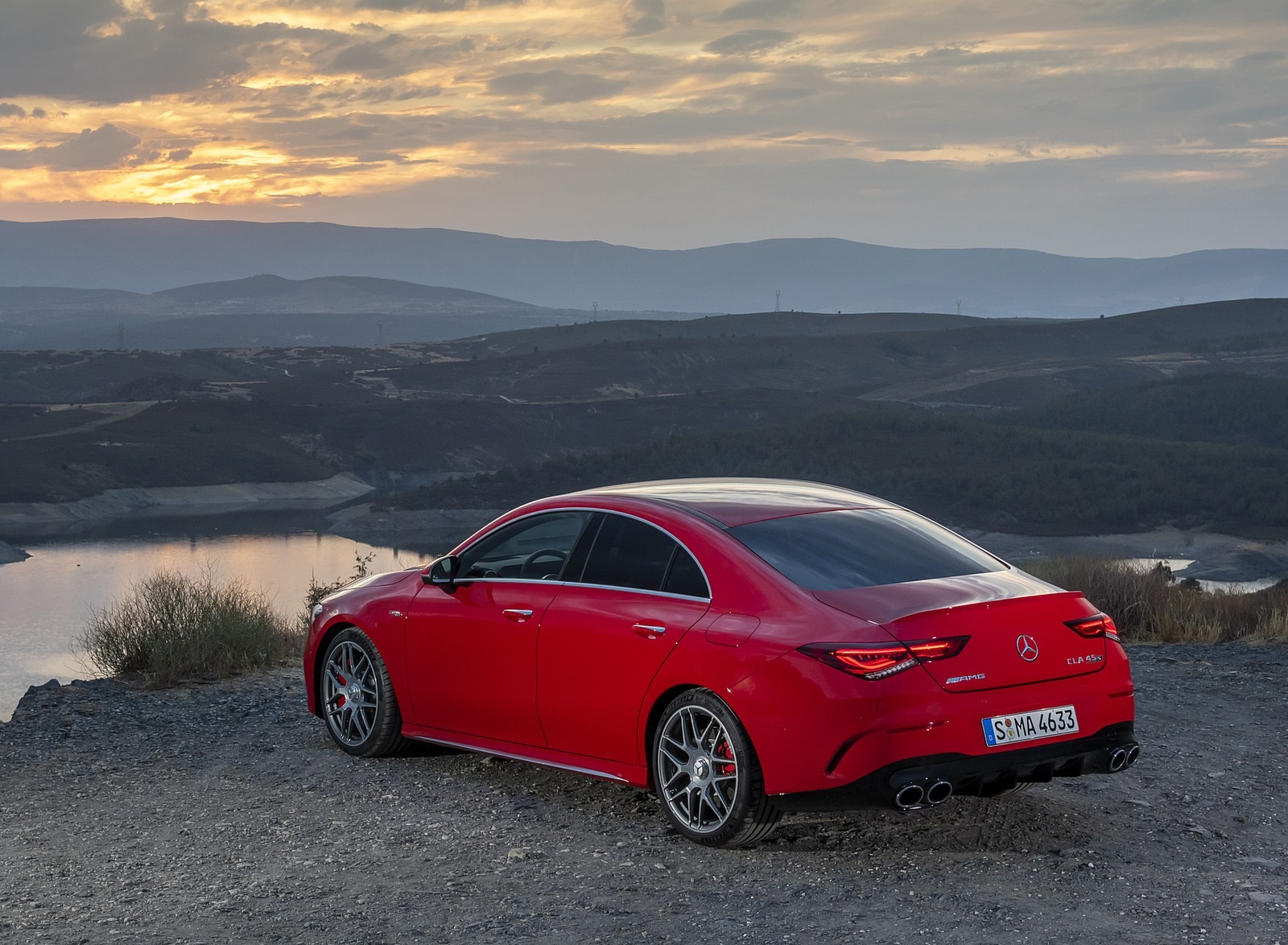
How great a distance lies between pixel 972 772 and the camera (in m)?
5.16

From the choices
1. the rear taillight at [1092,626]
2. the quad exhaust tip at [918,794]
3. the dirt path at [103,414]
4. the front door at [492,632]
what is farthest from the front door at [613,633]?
the dirt path at [103,414]

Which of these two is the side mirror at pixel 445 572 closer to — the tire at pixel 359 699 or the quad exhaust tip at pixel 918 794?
the tire at pixel 359 699

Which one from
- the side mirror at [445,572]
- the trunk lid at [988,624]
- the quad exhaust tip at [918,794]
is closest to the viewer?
the quad exhaust tip at [918,794]

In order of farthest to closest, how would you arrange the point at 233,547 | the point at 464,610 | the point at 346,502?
1. the point at 346,502
2. the point at 233,547
3. the point at 464,610

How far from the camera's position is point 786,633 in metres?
5.30

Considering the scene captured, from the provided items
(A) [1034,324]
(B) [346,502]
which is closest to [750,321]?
(A) [1034,324]

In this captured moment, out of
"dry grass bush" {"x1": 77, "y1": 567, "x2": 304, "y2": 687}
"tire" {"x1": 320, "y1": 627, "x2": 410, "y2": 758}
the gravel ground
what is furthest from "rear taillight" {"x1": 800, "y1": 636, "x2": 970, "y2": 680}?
"dry grass bush" {"x1": 77, "y1": 567, "x2": 304, "y2": 687}

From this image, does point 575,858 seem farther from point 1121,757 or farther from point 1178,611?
point 1178,611

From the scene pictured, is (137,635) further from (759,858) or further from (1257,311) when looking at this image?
(1257,311)

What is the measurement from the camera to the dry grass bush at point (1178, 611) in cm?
1195

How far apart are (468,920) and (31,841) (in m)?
2.50

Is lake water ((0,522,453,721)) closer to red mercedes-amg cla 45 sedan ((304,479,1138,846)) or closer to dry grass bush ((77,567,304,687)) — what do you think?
dry grass bush ((77,567,304,687))

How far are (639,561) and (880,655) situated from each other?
1284 mm

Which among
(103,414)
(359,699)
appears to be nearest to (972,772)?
(359,699)
